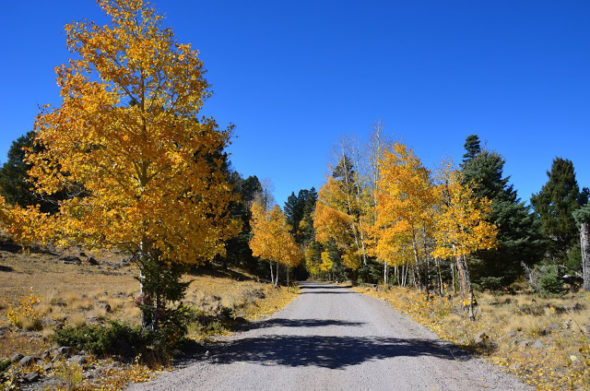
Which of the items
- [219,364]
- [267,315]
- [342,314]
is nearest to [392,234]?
[342,314]

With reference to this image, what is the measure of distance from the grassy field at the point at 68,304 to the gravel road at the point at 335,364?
3.93ft

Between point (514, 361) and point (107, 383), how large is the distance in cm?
856

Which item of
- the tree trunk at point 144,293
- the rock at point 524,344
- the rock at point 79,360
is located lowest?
the rock at point 524,344

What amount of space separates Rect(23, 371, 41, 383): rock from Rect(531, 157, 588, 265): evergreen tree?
33399 mm

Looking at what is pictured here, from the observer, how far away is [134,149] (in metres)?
7.54

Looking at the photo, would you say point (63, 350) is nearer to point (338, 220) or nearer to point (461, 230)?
point (461, 230)

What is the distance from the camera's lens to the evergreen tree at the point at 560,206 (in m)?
28.0

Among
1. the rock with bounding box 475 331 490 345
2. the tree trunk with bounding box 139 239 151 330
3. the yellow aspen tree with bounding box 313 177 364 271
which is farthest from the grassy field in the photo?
the yellow aspen tree with bounding box 313 177 364 271

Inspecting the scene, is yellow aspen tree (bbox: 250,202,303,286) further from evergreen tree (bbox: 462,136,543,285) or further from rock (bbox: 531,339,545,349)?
rock (bbox: 531,339,545,349)

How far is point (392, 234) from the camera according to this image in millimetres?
18547

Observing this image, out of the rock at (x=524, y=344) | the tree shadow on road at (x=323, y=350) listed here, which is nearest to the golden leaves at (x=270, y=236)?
the tree shadow on road at (x=323, y=350)

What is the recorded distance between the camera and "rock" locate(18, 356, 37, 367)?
649 cm

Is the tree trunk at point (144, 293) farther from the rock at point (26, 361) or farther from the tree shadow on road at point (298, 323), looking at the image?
the tree shadow on road at point (298, 323)

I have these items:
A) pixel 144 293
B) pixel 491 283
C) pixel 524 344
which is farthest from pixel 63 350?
pixel 491 283
